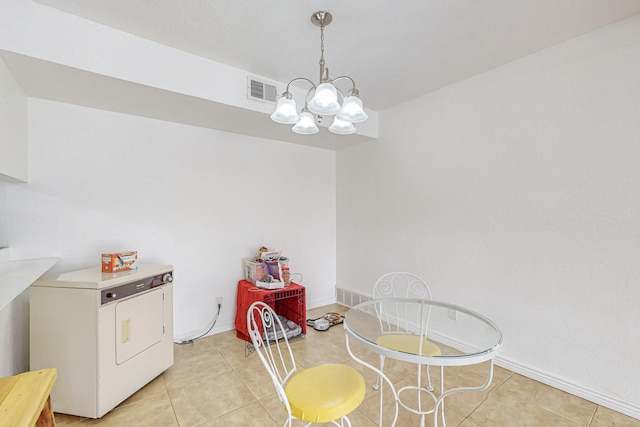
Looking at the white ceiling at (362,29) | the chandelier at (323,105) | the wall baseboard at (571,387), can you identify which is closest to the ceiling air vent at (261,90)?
the white ceiling at (362,29)

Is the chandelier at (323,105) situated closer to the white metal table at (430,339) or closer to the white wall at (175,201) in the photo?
the white metal table at (430,339)

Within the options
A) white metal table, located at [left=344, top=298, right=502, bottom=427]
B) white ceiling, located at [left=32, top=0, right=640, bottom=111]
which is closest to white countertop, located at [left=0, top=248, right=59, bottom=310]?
white ceiling, located at [left=32, top=0, right=640, bottom=111]

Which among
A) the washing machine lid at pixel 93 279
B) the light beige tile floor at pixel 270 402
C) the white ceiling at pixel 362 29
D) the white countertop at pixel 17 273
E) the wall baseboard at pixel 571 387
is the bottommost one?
the light beige tile floor at pixel 270 402

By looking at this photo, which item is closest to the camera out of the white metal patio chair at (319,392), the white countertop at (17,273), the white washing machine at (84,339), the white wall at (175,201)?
the white metal patio chair at (319,392)

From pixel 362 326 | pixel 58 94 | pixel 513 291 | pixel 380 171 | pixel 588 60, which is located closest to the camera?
pixel 362 326

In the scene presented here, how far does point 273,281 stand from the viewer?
272cm

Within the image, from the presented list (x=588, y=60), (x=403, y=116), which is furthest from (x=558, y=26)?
(x=403, y=116)

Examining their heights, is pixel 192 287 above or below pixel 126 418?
above

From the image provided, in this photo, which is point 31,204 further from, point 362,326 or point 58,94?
point 362,326

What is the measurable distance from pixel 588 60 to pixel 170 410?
144 inches

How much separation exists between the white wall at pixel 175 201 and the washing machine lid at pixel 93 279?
0.45 metres

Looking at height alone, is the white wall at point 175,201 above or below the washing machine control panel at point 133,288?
above

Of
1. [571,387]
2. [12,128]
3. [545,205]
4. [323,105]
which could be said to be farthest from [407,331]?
[12,128]

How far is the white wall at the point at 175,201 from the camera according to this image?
214 centimetres
